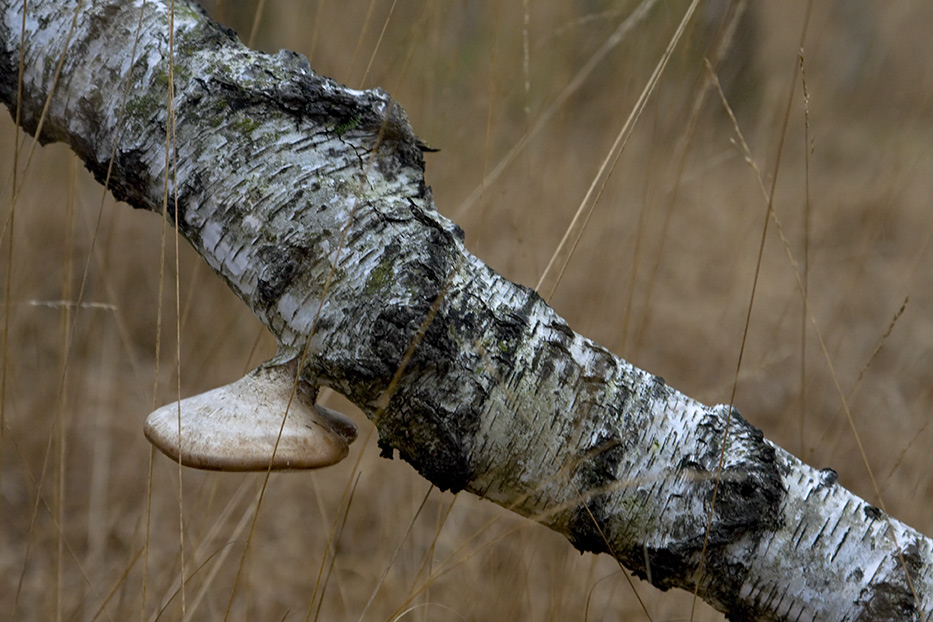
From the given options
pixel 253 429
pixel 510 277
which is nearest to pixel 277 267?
pixel 253 429

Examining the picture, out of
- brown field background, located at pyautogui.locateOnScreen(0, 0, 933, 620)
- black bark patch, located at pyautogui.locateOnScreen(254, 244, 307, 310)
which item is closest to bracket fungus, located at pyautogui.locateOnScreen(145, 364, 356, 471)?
black bark patch, located at pyautogui.locateOnScreen(254, 244, 307, 310)

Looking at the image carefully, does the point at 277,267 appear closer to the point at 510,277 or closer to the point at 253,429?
the point at 253,429

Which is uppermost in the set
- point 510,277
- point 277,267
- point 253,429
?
point 510,277

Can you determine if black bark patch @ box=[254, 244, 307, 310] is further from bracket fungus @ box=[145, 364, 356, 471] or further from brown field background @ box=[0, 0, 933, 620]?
brown field background @ box=[0, 0, 933, 620]

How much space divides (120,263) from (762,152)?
9.17ft

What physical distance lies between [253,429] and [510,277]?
1691 mm

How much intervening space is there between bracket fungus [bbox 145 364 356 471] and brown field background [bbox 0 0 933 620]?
1.26ft

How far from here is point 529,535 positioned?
1.67 m

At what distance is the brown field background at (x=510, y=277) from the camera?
5.04ft

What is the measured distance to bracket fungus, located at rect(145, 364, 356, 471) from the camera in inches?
26.5

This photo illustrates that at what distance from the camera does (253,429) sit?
689 millimetres

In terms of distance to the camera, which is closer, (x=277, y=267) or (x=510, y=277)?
(x=277, y=267)

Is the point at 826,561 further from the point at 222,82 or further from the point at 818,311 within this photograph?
the point at 818,311

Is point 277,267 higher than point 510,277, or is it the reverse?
point 510,277
